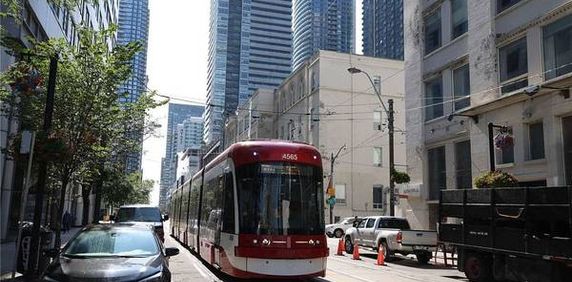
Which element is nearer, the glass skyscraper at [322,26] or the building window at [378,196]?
the glass skyscraper at [322,26]

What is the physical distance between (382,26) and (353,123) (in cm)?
1710

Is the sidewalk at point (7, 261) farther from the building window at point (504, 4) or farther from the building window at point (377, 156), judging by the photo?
the building window at point (377, 156)

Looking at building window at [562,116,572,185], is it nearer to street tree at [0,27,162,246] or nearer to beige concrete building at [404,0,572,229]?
beige concrete building at [404,0,572,229]

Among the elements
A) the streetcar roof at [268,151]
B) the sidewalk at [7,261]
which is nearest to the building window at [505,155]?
the streetcar roof at [268,151]

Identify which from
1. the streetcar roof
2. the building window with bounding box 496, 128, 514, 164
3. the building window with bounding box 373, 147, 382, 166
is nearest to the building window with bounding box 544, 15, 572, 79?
the building window with bounding box 496, 128, 514, 164

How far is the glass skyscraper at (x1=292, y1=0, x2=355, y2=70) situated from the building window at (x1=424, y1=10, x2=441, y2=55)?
11323 mm

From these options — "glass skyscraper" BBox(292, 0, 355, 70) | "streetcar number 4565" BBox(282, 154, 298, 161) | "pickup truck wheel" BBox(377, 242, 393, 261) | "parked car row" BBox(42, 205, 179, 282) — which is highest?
"glass skyscraper" BBox(292, 0, 355, 70)

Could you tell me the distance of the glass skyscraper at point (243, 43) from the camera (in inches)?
1987

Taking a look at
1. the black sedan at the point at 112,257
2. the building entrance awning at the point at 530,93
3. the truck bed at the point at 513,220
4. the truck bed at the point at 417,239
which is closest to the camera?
the black sedan at the point at 112,257

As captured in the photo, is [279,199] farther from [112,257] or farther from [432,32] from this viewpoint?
[432,32]

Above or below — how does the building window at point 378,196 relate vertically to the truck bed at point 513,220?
above

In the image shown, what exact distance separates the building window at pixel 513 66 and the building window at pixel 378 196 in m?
32.2

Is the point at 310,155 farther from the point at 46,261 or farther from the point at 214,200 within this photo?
the point at 46,261

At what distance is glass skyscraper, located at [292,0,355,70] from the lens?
4478cm
